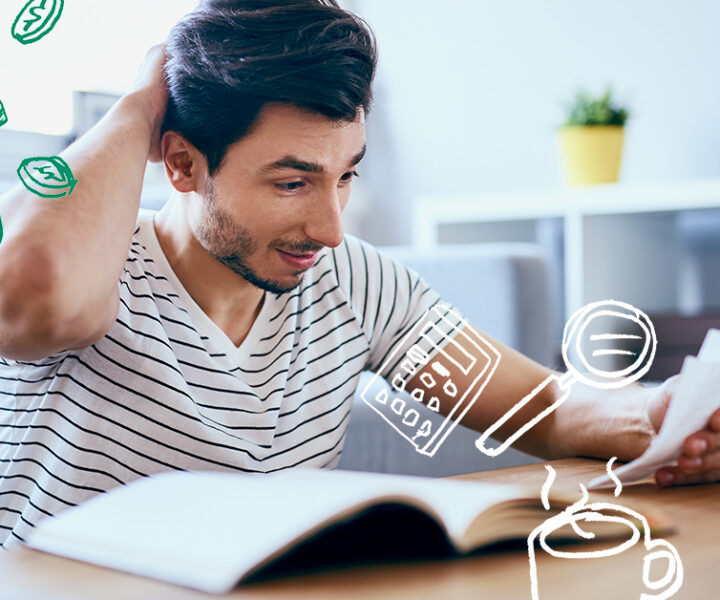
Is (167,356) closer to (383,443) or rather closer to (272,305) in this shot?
(272,305)

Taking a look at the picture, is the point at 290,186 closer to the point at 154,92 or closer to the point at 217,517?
the point at 154,92

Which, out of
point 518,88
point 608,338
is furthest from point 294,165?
point 518,88

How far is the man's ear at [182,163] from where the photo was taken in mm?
1022

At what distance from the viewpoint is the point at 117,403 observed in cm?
90

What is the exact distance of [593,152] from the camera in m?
2.33

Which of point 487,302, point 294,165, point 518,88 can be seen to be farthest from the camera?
point 518,88

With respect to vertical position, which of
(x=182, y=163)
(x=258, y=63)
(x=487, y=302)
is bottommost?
(x=487, y=302)

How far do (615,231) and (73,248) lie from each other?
5.80 ft

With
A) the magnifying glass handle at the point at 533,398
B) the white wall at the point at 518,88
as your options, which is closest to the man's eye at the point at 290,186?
the magnifying glass handle at the point at 533,398

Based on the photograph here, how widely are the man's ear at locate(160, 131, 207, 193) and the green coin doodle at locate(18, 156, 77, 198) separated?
0.19m

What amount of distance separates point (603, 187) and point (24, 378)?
1.72m

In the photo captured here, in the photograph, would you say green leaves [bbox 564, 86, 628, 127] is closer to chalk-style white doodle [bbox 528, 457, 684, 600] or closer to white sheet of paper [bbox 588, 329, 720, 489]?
white sheet of paper [bbox 588, 329, 720, 489]

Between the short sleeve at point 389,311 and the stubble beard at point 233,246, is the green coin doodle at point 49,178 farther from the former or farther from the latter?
the short sleeve at point 389,311

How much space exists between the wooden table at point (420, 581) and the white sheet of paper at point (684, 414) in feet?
0.53
